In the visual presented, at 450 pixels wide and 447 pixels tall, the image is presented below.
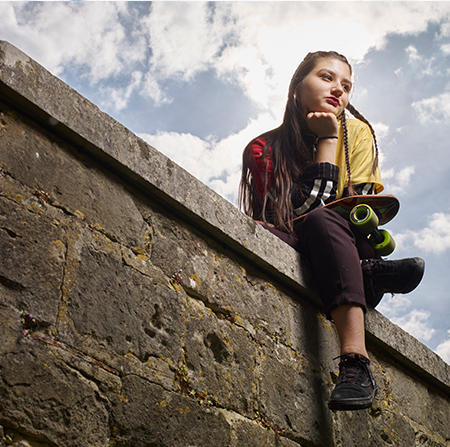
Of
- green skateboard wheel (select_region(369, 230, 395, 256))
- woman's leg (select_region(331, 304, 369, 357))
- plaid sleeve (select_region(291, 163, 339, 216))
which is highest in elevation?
plaid sleeve (select_region(291, 163, 339, 216))

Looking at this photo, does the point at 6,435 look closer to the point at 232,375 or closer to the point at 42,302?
the point at 42,302

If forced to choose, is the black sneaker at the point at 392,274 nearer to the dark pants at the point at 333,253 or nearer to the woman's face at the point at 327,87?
the dark pants at the point at 333,253

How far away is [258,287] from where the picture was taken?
245 cm

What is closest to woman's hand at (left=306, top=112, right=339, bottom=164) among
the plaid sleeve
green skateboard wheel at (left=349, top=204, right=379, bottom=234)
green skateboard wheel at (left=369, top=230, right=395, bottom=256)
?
the plaid sleeve

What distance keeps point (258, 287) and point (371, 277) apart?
64cm

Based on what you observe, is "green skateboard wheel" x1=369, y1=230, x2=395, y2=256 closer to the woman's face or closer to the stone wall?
the stone wall

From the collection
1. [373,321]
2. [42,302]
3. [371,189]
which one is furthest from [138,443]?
[371,189]

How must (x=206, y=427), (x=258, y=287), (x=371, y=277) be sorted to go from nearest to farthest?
(x=206, y=427)
(x=258, y=287)
(x=371, y=277)

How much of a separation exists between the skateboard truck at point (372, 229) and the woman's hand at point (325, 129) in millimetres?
369

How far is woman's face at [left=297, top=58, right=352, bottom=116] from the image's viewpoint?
3123 millimetres

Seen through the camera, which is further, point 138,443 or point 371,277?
point 371,277

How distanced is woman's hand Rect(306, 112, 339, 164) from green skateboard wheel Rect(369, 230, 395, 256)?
0.48 metres

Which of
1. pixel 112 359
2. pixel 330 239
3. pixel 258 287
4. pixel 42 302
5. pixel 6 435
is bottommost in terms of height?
pixel 6 435

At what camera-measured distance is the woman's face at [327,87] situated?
312cm
